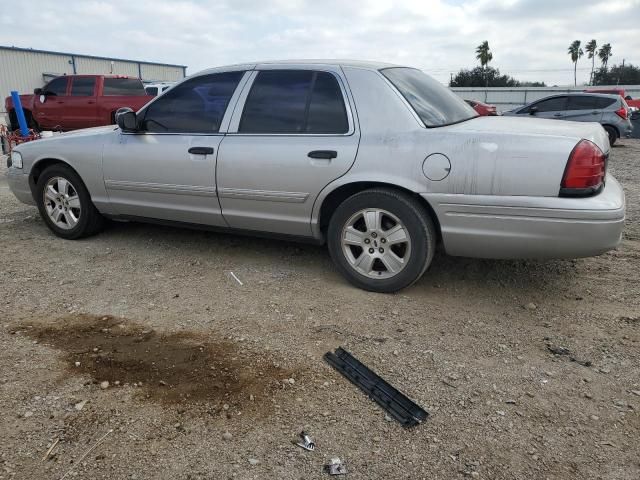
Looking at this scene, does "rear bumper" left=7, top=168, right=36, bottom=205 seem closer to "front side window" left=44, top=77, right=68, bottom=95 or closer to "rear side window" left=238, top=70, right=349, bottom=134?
"rear side window" left=238, top=70, right=349, bottom=134

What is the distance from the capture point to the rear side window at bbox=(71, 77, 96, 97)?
1392 cm

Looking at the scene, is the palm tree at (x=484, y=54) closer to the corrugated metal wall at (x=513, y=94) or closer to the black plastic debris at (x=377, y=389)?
the corrugated metal wall at (x=513, y=94)

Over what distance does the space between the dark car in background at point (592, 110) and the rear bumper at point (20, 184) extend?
40.9 feet

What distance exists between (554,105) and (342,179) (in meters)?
13.0

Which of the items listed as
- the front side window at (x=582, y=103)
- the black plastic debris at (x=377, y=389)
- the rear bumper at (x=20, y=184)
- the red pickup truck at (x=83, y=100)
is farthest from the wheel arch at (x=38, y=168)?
the front side window at (x=582, y=103)

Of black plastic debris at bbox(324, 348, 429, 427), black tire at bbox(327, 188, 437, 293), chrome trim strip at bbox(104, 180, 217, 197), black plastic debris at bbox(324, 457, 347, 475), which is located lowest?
black plastic debris at bbox(324, 457, 347, 475)

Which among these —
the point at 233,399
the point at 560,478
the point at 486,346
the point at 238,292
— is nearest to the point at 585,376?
the point at 486,346

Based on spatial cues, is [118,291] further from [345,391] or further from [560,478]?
A: [560,478]

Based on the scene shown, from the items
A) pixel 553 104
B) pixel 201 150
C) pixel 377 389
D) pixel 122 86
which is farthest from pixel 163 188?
pixel 553 104

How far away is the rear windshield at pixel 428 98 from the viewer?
372 cm

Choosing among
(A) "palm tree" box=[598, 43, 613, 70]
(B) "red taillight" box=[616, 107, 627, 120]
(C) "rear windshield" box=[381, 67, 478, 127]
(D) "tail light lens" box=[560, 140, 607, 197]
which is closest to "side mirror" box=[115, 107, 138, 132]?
(C) "rear windshield" box=[381, 67, 478, 127]

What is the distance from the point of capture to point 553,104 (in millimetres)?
14656

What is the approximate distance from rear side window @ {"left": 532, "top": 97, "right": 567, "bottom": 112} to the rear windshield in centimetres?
1160

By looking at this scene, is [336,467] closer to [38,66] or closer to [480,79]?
[38,66]
